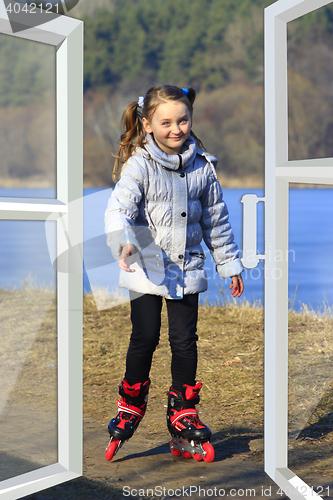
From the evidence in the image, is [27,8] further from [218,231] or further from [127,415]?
[127,415]

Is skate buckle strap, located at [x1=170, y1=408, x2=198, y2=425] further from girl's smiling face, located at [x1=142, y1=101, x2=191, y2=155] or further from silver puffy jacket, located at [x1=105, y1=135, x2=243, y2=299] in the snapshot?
girl's smiling face, located at [x1=142, y1=101, x2=191, y2=155]

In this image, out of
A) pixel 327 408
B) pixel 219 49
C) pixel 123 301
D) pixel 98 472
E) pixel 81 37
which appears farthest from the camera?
pixel 219 49

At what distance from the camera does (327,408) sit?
9.95 ft

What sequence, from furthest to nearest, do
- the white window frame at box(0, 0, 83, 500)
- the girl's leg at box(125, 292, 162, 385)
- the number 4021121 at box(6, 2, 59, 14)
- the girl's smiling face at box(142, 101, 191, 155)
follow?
1. the girl's leg at box(125, 292, 162, 385)
2. the girl's smiling face at box(142, 101, 191, 155)
3. the white window frame at box(0, 0, 83, 500)
4. the number 4021121 at box(6, 2, 59, 14)

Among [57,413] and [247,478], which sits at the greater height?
[57,413]

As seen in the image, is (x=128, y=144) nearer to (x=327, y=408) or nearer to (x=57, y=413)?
(x=57, y=413)

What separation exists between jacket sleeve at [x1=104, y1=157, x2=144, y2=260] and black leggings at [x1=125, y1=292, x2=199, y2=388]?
1.05ft

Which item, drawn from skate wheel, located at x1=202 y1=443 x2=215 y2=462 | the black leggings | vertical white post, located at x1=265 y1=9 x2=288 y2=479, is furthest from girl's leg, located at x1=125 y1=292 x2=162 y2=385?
vertical white post, located at x1=265 y1=9 x2=288 y2=479

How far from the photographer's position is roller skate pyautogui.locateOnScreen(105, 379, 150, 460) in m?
2.43

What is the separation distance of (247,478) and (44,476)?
0.76 meters

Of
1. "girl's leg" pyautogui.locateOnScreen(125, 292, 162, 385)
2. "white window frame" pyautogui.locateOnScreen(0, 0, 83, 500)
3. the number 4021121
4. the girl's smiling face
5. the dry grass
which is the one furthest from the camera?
the dry grass

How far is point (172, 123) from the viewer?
2.31 meters

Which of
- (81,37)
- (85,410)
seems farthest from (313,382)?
(81,37)

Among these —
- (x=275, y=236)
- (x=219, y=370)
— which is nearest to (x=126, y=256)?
(x=275, y=236)
